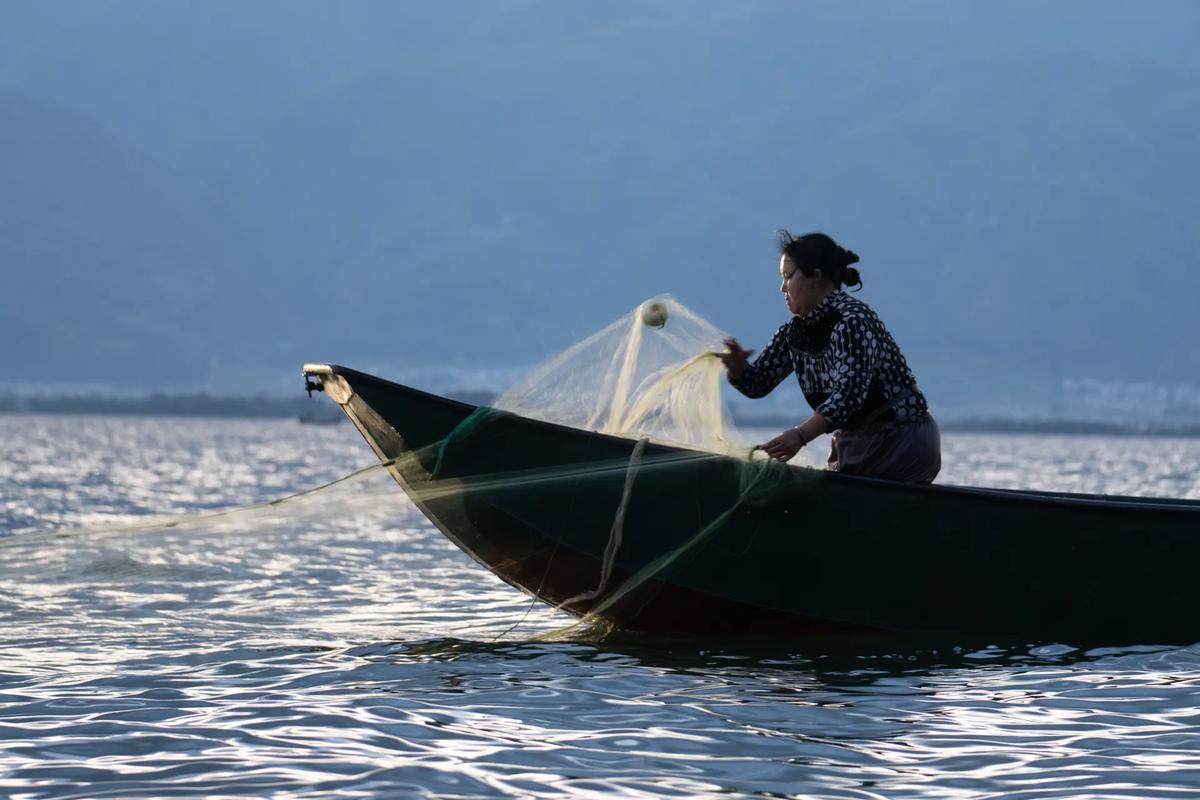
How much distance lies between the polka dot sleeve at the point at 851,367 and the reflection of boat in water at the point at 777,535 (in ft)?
1.09

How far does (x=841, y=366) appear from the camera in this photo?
27.8 feet

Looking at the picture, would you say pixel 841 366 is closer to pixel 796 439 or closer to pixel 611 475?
pixel 796 439

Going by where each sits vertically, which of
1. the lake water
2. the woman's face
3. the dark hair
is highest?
the dark hair

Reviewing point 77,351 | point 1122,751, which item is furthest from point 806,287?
point 77,351

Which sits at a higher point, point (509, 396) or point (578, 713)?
point (509, 396)

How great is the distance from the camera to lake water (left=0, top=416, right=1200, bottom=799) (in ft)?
20.4

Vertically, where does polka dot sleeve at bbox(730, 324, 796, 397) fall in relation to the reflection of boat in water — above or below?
above

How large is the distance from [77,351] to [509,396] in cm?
19819

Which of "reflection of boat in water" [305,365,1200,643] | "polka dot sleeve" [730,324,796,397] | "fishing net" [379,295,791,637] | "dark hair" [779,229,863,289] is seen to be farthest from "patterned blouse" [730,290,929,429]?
"reflection of boat in water" [305,365,1200,643]

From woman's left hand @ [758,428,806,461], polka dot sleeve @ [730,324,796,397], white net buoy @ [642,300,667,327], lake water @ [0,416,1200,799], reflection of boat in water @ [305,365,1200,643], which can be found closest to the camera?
lake water @ [0,416,1200,799]

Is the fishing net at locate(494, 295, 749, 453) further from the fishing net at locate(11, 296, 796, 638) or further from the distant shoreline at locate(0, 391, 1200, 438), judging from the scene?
the distant shoreline at locate(0, 391, 1200, 438)

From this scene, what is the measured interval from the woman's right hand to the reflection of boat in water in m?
0.57

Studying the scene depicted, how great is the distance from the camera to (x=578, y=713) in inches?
291

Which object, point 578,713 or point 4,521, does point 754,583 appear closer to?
point 578,713
